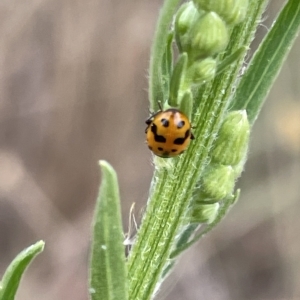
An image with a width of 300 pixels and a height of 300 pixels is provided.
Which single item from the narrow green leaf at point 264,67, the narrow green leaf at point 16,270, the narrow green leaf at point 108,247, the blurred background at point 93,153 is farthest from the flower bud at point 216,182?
the blurred background at point 93,153

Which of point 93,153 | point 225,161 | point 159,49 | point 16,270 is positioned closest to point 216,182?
point 225,161

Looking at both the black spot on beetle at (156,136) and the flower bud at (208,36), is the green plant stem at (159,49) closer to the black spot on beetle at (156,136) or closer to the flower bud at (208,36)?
the flower bud at (208,36)

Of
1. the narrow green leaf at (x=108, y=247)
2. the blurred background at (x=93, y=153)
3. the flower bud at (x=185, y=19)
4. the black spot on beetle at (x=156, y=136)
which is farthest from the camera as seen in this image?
the blurred background at (x=93, y=153)

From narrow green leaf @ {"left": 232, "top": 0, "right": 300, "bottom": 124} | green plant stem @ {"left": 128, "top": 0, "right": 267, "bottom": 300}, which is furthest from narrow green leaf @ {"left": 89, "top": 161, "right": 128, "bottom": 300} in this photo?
narrow green leaf @ {"left": 232, "top": 0, "right": 300, "bottom": 124}

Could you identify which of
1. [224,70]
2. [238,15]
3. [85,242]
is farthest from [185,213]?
[85,242]

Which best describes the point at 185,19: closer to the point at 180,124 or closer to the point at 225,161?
the point at 180,124
